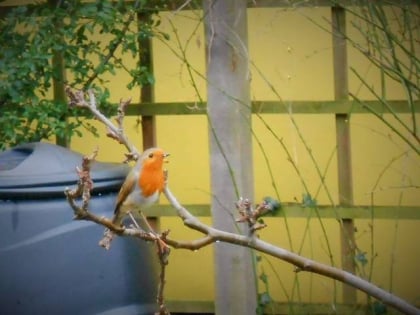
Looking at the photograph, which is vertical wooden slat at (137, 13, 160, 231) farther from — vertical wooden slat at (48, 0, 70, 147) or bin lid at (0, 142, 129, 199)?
bin lid at (0, 142, 129, 199)

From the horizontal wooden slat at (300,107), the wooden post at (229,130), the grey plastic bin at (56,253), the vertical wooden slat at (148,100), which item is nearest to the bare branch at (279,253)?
the grey plastic bin at (56,253)

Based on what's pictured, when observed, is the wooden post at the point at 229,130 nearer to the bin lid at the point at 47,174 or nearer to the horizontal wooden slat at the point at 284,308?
the horizontal wooden slat at the point at 284,308

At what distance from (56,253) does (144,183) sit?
2.17 ft

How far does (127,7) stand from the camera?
5238 millimetres

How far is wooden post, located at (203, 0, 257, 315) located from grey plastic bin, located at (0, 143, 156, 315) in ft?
1.93

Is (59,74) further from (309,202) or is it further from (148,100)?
(309,202)

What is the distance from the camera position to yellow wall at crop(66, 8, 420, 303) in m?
5.51

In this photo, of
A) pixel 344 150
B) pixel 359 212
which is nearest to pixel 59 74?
pixel 344 150

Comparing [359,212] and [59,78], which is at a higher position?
[59,78]

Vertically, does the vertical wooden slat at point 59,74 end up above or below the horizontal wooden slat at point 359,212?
above

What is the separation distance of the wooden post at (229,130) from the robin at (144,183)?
1.02 meters

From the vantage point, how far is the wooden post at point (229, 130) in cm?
450

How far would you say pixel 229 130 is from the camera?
14.9 ft

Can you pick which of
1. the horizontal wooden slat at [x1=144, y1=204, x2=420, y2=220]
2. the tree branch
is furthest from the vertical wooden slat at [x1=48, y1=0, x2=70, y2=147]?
the tree branch
